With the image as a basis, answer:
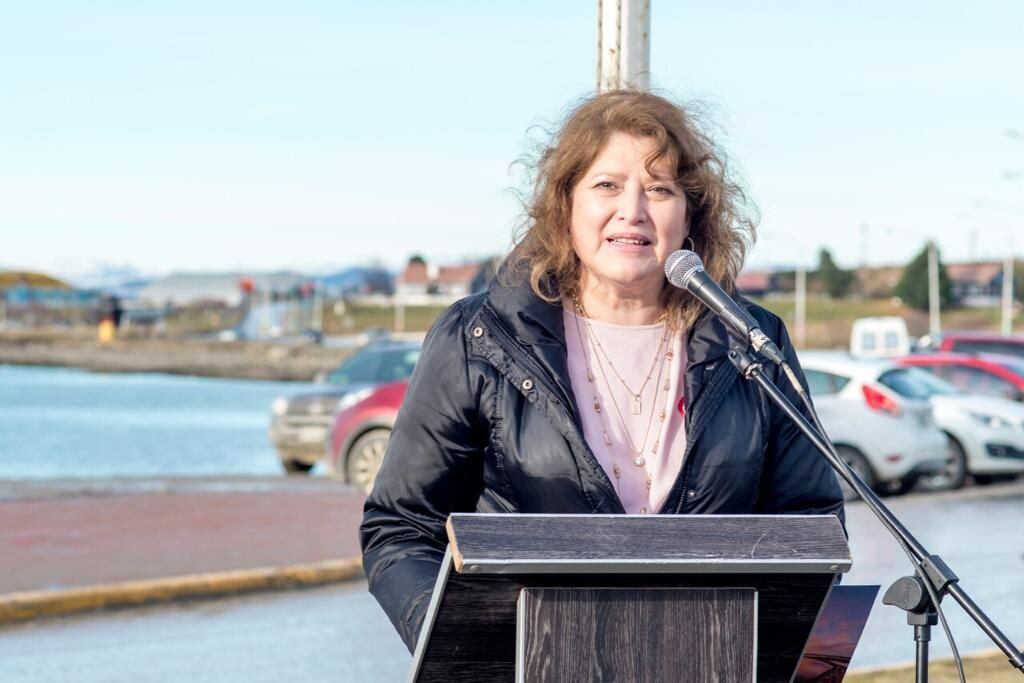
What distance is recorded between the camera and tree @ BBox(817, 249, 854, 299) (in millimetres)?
119812

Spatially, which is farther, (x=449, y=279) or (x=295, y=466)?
(x=449, y=279)

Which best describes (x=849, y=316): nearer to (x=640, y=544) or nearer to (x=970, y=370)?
(x=970, y=370)

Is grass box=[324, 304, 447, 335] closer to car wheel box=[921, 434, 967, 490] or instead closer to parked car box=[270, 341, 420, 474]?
parked car box=[270, 341, 420, 474]

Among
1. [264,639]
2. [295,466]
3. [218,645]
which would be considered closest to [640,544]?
[218,645]

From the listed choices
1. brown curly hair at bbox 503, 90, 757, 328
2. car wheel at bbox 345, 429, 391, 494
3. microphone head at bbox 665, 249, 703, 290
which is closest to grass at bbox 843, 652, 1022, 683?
brown curly hair at bbox 503, 90, 757, 328

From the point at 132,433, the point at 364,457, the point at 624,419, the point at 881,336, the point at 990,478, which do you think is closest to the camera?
the point at 624,419

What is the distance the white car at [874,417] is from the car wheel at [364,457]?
14.2 ft

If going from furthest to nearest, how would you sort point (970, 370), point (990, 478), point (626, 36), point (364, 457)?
point (970, 370)
point (990, 478)
point (364, 457)
point (626, 36)

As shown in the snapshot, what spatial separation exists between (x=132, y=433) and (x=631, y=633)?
39.9 meters

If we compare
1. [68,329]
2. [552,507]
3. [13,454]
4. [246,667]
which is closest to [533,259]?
[552,507]

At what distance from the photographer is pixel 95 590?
32.0ft

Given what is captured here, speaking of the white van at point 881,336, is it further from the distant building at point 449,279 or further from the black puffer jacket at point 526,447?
the distant building at point 449,279

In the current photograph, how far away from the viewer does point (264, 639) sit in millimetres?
8906

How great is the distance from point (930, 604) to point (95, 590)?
7.84m
